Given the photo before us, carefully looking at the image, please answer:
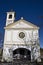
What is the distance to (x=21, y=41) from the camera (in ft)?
72.5

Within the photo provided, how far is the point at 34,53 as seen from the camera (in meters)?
21.3

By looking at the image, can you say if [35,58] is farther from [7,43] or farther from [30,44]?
[7,43]

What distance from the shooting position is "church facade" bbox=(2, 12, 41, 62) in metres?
21.5

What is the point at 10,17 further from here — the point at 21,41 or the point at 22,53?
the point at 22,53

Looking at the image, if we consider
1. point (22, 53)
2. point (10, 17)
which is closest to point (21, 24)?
point (10, 17)

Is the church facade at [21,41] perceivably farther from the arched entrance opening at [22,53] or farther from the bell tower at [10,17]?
the bell tower at [10,17]

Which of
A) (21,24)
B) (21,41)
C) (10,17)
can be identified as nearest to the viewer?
(21,41)

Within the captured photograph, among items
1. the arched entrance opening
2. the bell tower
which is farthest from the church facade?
the bell tower

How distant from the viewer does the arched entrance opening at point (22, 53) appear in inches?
853

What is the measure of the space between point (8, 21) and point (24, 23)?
3.60 metres

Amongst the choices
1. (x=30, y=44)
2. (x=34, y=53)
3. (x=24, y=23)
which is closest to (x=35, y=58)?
(x=34, y=53)

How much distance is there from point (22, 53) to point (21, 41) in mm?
2306

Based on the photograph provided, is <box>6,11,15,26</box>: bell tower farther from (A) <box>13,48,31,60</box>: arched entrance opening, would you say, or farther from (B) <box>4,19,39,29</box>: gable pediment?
(A) <box>13,48,31,60</box>: arched entrance opening

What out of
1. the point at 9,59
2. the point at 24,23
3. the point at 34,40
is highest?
the point at 24,23
